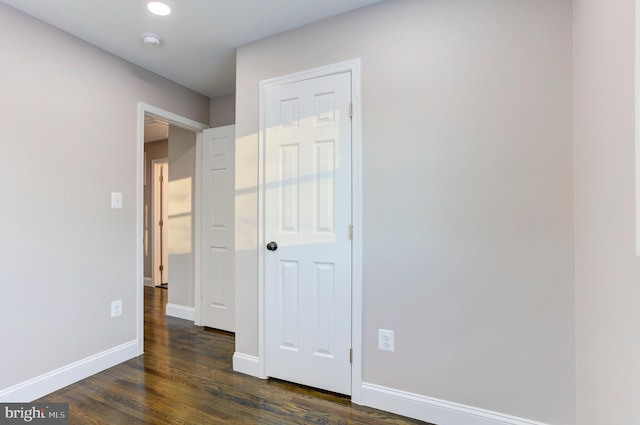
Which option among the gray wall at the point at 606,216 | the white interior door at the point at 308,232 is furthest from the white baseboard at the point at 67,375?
the gray wall at the point at 606,216

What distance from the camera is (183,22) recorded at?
2141 millimetres

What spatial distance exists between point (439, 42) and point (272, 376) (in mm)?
2458

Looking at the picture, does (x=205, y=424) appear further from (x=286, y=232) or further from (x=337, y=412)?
(x=286, y=232)

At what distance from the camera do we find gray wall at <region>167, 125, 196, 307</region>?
3.68 metres

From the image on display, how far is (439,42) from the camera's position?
1812 mm

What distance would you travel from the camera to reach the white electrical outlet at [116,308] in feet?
8.36

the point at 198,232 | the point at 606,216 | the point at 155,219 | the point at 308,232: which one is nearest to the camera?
the point at 606,216

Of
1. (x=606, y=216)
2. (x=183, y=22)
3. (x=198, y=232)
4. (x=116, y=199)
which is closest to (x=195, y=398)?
(x=116, y=199)

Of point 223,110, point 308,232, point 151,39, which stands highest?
point 151,39

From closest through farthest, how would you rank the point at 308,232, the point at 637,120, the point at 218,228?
1. the point at 637,120
2. the point at 308,232
3. the point at 218,228

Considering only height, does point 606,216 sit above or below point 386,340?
above

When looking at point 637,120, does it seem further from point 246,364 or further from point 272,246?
point 246,364

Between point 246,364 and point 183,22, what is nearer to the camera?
point 183,22

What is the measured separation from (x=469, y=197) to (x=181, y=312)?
134 inches
